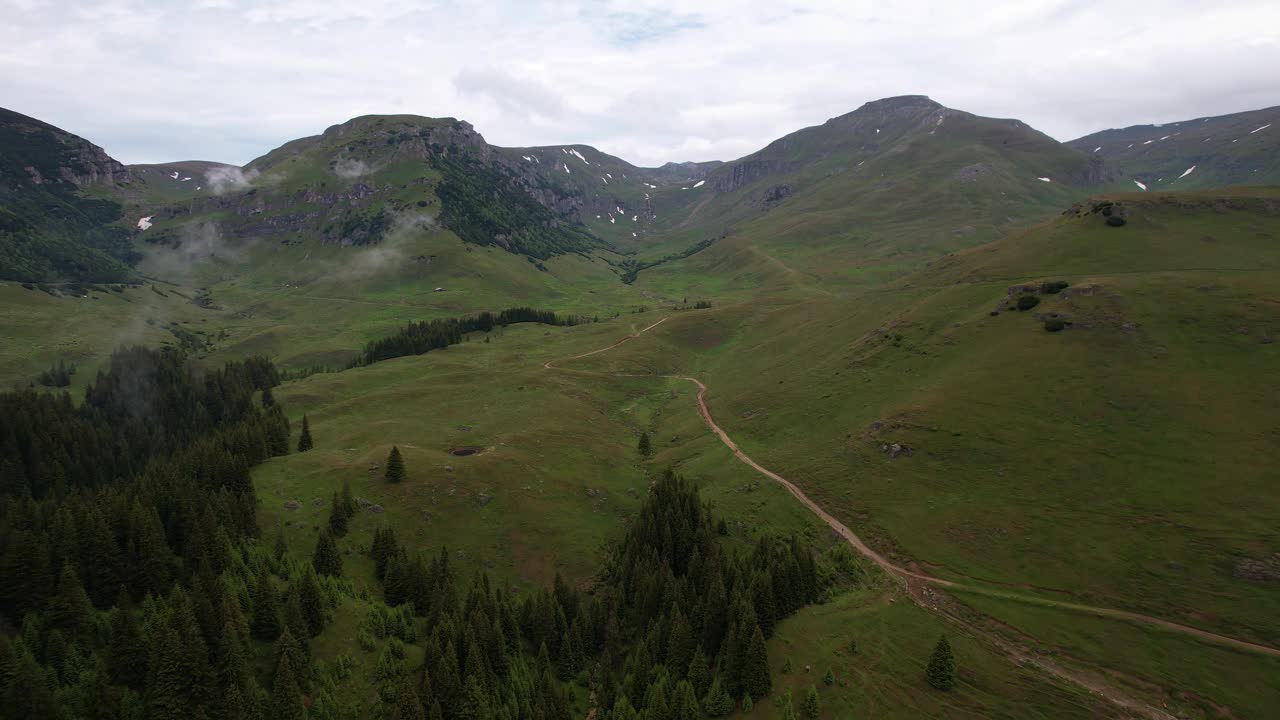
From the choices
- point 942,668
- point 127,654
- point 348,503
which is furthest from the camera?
point 348,503

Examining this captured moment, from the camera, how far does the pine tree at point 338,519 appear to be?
65562 millimetres

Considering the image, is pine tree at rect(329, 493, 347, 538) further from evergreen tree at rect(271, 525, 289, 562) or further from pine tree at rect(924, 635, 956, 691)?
pine tree at rect(924, 635, 956, 691)

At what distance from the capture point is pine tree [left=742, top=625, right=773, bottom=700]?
45.0m

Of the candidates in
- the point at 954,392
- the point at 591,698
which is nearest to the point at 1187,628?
the point at 954,392

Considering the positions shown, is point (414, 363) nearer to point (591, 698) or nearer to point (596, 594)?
point (596, 594)

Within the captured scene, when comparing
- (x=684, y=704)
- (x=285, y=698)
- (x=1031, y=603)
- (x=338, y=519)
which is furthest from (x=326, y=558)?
(x=1031, y=603)

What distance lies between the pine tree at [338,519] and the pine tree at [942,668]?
63.4 m

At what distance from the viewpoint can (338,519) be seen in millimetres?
66312

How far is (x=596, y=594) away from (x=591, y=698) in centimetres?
1284

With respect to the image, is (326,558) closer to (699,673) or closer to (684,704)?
(684,704)

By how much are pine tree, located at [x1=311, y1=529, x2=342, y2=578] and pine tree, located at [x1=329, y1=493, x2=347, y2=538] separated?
17.6 feet

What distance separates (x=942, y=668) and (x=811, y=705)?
34.2 ft

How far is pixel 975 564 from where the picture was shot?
53469mm

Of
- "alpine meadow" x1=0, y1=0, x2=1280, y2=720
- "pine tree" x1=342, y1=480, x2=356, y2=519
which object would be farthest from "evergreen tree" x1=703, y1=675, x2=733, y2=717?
"pine tree" x1=342, y1=480, x2=356, y2=519
